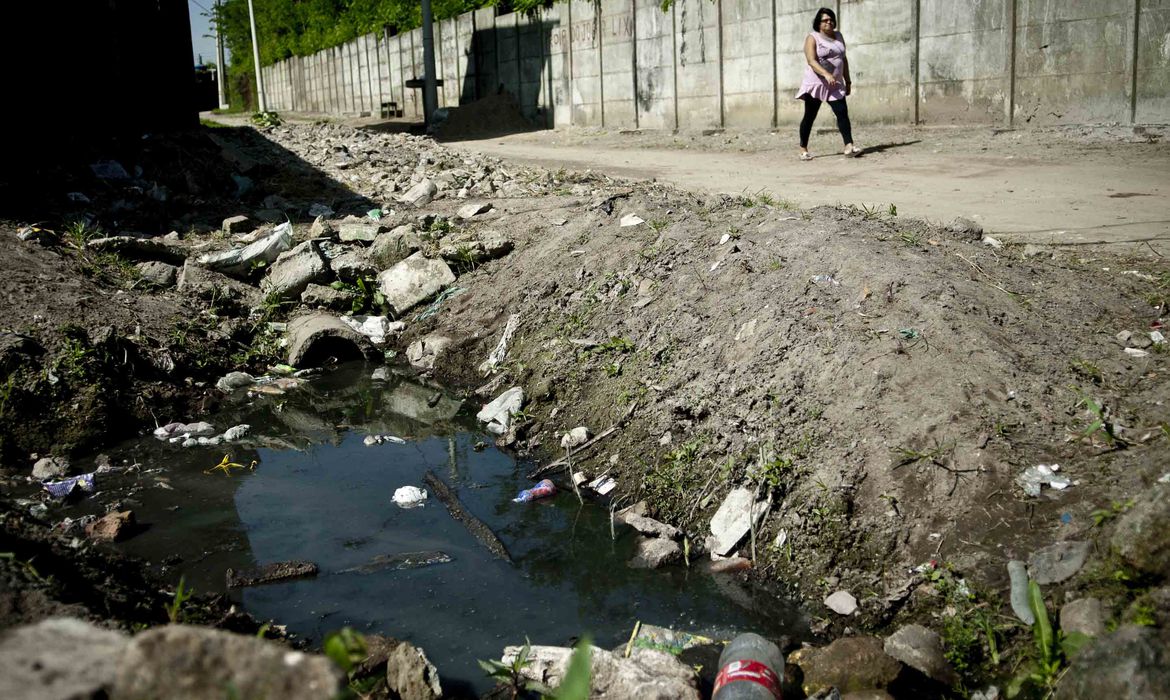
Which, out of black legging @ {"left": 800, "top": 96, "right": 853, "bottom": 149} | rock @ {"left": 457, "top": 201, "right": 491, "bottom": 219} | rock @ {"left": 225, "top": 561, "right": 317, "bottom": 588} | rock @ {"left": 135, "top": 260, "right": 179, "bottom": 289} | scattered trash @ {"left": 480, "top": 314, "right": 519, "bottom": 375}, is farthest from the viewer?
black legging @ {"left": 800, "top": 96, "right": 853, "bottom": 149}

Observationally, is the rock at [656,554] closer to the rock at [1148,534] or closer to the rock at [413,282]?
the rock at [1148,534]

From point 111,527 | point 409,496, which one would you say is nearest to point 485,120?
point 409,496

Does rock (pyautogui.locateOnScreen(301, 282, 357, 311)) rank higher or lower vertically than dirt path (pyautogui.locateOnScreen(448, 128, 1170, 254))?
lower

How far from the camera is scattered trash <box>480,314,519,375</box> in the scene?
203 inches

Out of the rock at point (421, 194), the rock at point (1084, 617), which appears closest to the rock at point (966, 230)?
the rock at point (1084, 617)

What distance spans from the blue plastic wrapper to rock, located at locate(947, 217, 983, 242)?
435cm

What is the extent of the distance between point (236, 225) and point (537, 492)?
458 centimetres

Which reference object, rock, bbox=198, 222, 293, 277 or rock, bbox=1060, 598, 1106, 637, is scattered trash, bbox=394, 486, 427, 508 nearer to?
rock, bbox=1060, 598, 1106, 637

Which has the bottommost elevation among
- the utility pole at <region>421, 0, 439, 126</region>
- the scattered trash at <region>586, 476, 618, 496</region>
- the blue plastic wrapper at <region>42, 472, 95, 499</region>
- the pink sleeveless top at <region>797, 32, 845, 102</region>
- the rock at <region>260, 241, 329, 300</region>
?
the scattered trash at <region>586, 476, 618, 496</region>

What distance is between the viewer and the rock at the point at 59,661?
0.96m

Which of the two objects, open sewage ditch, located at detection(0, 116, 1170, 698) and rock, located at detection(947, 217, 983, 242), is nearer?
open sewage ditch, located at detection(0, 116, 1170, 698)

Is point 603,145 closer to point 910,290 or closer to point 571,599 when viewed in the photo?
point 910,290

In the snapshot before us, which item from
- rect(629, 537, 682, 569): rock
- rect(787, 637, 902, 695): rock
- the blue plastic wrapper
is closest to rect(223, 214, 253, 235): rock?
the blue plastic wrapper

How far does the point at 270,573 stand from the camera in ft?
10.3
